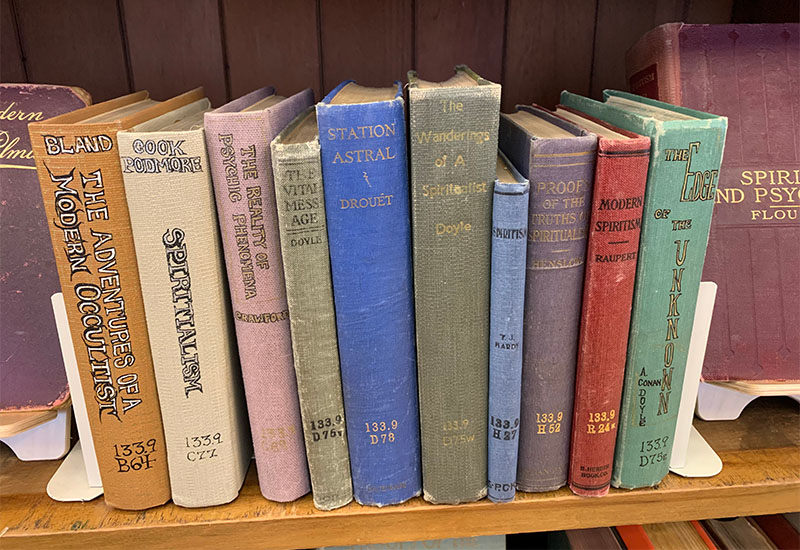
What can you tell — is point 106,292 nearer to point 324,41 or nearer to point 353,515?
point 353,515

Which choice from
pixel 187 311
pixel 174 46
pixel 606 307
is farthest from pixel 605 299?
pixel 174 46

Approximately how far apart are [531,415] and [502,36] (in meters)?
0.49

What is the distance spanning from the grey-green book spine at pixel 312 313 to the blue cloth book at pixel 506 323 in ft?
0.45

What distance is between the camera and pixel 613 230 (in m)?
0.49

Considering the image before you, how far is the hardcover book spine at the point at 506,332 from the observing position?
18.4 inches

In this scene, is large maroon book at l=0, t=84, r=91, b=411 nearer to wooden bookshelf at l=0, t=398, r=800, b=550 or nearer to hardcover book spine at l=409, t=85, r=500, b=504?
wooden bookshelf at l=0, t=398, r=800, b=550

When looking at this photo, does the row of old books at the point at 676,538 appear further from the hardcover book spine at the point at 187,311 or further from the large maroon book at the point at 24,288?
the large maroon book at the point at 24,288

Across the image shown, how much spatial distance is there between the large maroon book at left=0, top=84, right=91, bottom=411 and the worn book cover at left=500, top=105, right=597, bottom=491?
0.47 meters

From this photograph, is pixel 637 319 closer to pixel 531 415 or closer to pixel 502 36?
pixel 531 415

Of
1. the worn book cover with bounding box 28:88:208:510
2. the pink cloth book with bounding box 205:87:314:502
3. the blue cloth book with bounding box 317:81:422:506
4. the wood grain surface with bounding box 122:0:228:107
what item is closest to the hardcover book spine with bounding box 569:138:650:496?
the blue cloth book with bounding box 317:81:422:506

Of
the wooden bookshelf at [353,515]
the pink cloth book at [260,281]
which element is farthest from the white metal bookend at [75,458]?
the pink cloth book at [260,281]

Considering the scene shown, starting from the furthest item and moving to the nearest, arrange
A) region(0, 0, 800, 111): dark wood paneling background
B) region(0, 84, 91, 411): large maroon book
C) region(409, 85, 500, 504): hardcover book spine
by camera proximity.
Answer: region(0, 0, 800, 111): dark wood paneling background → region(0, 84, 91, 411): large maroon book → region(409, 85, 500, 504): hardcover book spine

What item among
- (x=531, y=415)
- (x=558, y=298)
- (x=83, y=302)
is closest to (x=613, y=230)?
(x=558, y=298)

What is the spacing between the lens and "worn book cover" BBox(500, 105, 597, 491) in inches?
18.7
